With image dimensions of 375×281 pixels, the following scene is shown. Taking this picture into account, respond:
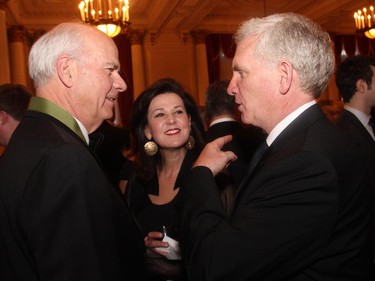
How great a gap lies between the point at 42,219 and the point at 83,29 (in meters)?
0.75

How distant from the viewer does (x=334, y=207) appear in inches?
50.2

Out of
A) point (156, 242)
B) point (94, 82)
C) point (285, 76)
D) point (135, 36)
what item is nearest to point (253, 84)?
point (285, 76)

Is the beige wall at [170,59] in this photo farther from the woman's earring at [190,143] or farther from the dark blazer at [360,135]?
the woman's earring at [190,143]

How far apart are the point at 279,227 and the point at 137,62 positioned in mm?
10347

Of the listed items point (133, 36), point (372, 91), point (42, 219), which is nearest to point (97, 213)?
point (42, 219)

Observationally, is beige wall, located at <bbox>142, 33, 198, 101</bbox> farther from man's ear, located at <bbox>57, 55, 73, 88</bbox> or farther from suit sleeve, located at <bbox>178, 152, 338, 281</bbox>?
suit sleeve, located at <bbox>178, 152, 338, 281</bbox>

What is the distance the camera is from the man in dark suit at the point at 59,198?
1221 mm

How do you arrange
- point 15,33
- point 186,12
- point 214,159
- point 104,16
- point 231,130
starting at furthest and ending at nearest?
point 15,33 → point 186,12 → point 104,16 → point 231,130 → point 214,159

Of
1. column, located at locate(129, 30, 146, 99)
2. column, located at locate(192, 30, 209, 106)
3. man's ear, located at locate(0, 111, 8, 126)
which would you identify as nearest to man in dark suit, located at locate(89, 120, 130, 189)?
man's ear, located at locate(0, 111, 8, 126)

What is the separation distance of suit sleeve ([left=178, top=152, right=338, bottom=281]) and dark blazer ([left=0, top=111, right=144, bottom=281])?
33cm

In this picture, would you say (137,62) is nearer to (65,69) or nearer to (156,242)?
(156,242)

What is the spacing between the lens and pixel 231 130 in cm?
344

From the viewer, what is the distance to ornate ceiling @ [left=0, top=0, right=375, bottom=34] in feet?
31.9


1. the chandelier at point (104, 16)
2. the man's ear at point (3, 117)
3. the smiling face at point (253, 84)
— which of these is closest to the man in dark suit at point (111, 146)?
the man's ear at point (3, 117)
